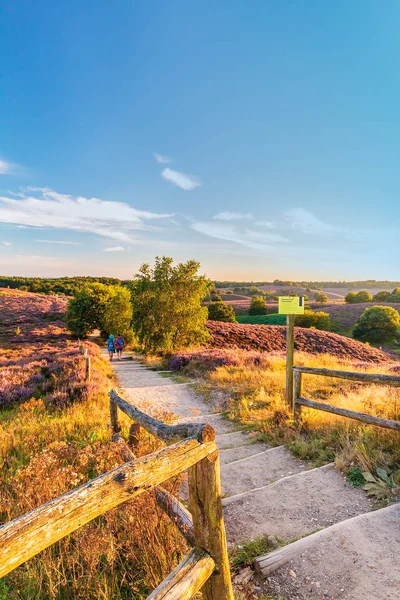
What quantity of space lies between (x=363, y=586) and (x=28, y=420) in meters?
6.80

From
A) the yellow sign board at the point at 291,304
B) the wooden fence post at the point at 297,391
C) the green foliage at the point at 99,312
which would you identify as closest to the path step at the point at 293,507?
the wooden fence post at the point at 297,391

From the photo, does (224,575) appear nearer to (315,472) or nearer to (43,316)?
(315,472)

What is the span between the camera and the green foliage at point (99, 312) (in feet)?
92.0

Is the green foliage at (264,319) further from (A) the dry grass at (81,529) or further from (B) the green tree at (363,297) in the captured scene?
(A) the dry grass at (81,529)

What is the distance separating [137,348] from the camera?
84.2 feet

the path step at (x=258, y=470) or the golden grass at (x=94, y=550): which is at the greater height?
the golden grass at (x=94, y=550)

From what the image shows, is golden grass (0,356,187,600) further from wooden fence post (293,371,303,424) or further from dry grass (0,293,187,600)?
wooden fence post (293,371,303,424)

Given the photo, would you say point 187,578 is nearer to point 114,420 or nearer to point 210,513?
point 210,513

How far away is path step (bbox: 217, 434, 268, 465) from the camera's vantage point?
18.9 feet

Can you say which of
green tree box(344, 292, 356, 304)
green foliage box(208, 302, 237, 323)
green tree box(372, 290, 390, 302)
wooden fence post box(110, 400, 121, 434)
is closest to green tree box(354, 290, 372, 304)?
green tree box(344, 292, 356, 304)

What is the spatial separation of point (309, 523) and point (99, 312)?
1122 inches

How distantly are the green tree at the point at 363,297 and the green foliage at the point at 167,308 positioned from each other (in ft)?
167

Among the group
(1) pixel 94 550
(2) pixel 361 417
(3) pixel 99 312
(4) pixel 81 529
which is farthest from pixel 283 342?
(1) pixel 94 550

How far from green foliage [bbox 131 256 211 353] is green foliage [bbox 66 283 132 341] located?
7.68m
